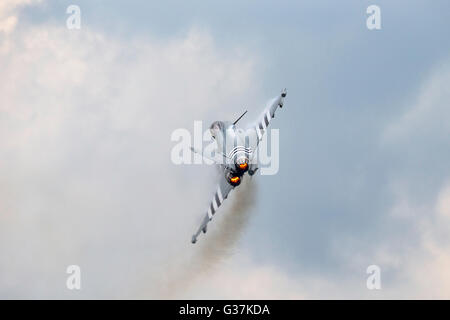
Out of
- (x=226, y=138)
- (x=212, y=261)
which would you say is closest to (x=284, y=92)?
(x=226, y=138)

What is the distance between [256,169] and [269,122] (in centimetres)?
2242

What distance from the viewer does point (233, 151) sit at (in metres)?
127

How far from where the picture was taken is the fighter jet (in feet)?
413

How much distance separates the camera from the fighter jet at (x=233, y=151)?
126 meters

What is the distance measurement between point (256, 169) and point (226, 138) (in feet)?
43.4

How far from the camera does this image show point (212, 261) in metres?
148
